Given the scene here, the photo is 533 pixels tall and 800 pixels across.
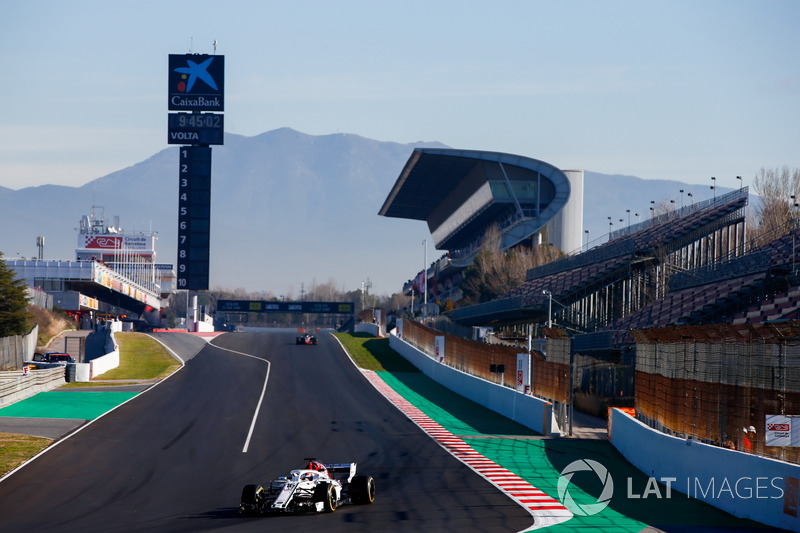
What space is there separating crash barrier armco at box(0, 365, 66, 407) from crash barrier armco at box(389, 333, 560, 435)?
21015mm

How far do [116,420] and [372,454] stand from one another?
1272cm

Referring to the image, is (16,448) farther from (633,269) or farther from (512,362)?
(633,269)

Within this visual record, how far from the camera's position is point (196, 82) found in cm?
9362

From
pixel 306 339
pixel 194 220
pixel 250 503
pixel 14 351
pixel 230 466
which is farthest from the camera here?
pixel 194 220

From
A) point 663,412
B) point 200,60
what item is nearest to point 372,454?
point 663,412

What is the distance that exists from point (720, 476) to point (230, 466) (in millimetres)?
13478

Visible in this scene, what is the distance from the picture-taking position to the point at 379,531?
1817 centimetres

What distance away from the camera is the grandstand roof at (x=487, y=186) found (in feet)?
350

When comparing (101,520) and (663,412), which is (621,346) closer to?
(663,412)

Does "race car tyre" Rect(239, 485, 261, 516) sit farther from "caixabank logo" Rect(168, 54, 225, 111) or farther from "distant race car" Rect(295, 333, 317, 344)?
"caixabank logo" Rect(168, 54, 225, 111)

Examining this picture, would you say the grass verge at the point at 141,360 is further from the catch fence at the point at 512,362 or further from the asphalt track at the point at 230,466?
the catch fence at the point at 512,362

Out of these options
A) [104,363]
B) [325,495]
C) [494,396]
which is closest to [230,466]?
[325,495]

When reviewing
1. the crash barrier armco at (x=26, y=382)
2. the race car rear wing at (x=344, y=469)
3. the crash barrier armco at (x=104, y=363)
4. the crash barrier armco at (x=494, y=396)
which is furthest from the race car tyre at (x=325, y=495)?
the crash barrier armco at (x=104, y=363)

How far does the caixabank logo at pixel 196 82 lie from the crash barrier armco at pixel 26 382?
47.6m
